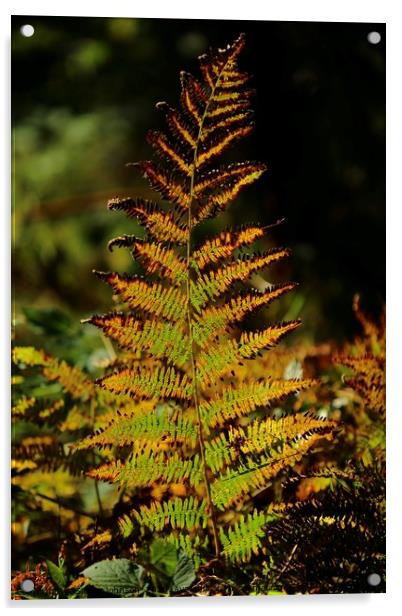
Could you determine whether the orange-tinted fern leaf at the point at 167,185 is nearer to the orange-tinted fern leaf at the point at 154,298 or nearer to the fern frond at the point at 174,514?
the orange-tinted fern leaf at the point at 154,298

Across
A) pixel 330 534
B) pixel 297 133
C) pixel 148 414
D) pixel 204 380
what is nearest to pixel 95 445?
pixel 148 414

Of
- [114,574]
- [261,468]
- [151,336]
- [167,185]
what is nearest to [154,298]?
[151,336]

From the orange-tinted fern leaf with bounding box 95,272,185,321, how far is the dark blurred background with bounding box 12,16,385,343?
25 centimetres

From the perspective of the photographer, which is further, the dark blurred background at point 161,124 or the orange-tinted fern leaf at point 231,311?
the dark blurred background at point 161,124

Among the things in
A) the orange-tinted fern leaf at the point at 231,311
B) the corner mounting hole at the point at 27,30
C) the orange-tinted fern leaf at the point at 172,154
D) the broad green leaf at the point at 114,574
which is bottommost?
the broad green leaf at the point at 114,574

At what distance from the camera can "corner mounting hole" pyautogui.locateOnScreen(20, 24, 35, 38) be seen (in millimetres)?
1582

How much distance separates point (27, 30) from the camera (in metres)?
1.59

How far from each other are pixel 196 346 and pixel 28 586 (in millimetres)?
475

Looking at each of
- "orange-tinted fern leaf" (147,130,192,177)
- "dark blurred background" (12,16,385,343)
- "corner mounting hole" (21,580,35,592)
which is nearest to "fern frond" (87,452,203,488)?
"corner mounting hole" (21,580,35,592)

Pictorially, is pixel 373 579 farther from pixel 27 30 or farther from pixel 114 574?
pixel 27 30

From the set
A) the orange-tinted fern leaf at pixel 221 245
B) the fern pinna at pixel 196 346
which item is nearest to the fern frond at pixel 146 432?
the fern pinna at pixel 196 346

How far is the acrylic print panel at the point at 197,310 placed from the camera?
1.43 metres

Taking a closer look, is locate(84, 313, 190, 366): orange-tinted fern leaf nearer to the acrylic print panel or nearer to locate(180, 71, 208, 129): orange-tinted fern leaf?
the acrylic print panel

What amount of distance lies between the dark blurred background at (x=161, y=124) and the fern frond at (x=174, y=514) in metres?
0.40
